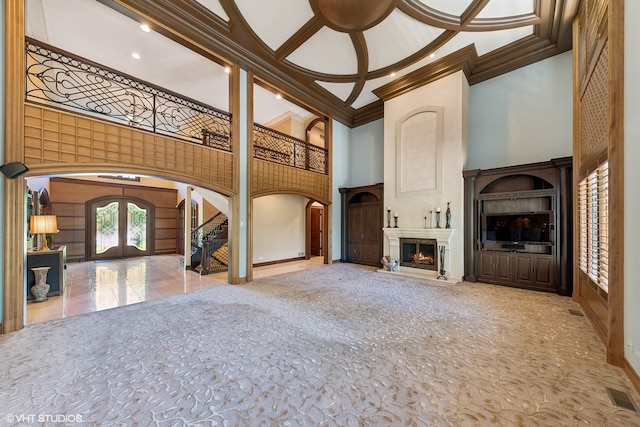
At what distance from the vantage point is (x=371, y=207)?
803 cm

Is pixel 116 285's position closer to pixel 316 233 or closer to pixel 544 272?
pixel 316 233

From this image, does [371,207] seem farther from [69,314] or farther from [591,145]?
[69,314]

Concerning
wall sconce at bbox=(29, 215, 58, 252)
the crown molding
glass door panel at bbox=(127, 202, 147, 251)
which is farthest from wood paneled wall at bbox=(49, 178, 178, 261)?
the crown molding

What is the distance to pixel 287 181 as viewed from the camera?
689 cm

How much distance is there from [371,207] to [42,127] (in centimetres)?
740

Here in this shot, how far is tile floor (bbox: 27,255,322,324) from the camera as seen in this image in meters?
3.99

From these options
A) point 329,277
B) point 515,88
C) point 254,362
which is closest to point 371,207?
point 329,277

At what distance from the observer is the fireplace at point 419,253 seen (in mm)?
6301

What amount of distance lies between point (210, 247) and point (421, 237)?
19.4 ft

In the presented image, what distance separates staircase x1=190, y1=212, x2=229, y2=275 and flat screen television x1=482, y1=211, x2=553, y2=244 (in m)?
6.80

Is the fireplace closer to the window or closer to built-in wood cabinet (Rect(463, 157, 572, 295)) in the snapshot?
built-in wood cabinet (Rect(463, 157, 572, 295))

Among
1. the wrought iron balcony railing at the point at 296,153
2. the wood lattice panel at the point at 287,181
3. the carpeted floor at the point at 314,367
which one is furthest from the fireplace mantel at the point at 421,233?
the wrought iron balcony railing at the point at 296,153

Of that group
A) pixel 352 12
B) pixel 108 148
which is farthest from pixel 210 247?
pixel 352 12

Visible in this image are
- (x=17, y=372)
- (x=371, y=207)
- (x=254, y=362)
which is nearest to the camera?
(x=17, y=372)
